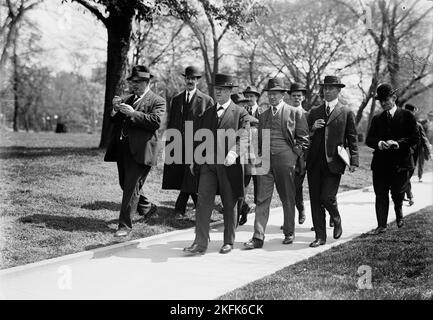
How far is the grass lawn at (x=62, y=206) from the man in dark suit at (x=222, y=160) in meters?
1.28

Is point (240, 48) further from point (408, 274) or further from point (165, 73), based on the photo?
point (408, 274)

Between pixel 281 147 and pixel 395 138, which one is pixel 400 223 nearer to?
pixel 395 138

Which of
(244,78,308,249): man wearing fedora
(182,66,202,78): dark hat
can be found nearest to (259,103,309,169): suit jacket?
(244,78,308,249): man wearing fedora

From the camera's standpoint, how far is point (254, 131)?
7727 millimetres

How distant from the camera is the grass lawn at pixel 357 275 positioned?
16.6 feet

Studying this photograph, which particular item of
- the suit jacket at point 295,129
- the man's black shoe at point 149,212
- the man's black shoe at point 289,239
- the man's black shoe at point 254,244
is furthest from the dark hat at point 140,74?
the man's black shoe at point 289,239

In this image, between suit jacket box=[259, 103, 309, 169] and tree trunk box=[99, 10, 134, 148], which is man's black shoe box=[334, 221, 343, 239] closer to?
suit jacket box=[259, 103, 309, 169]

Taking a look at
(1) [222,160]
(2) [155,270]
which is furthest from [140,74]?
(2) [155,270]

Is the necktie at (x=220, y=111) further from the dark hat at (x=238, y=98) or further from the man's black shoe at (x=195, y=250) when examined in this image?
the dark hat at (x=238, y=98)

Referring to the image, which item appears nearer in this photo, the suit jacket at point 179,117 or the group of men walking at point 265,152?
the group of men walking at point 265,152

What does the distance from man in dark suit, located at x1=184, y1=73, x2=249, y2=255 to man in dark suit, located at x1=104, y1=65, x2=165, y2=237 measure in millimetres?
952
